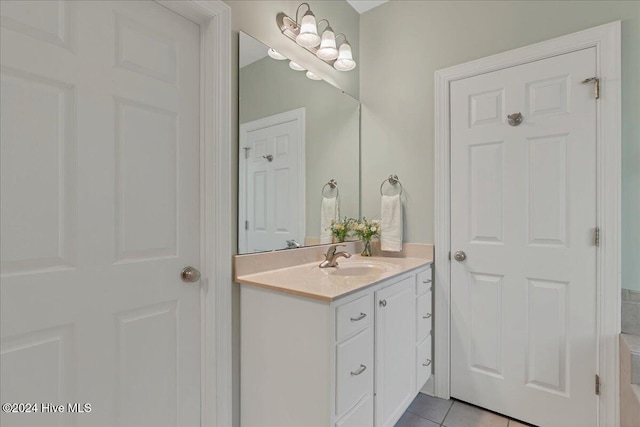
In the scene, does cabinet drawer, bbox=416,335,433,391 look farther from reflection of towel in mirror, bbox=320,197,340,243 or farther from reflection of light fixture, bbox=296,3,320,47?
reflection of light fixture, bbox=296,3,320,47

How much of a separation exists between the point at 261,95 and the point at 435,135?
1.13m

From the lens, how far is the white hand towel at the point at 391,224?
7.06 ft

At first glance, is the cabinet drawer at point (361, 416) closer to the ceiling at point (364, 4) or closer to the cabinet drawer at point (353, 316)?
the cabinet drawer at point (353, 316)

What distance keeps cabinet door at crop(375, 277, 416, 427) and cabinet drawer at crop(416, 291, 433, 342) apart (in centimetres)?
7

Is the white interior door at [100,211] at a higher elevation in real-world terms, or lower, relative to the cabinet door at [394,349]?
higher

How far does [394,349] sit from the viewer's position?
158 centimetres

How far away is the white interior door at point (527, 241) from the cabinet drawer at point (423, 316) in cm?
16

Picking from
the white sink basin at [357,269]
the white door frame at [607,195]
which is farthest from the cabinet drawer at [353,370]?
the white door frame at [607,195]

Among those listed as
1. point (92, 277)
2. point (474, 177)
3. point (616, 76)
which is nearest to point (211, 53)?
point (92, 277)

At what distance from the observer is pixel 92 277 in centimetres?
112

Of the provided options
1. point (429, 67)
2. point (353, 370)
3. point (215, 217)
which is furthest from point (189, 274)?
point (429, 67)

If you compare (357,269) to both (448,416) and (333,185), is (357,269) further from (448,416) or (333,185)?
(448,416)

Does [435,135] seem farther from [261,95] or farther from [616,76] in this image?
[261,95]

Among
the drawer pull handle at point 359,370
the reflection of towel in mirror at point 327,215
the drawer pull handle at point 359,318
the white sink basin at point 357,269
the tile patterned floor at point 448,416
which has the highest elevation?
the reflection of towel in mirror at point 327,215
